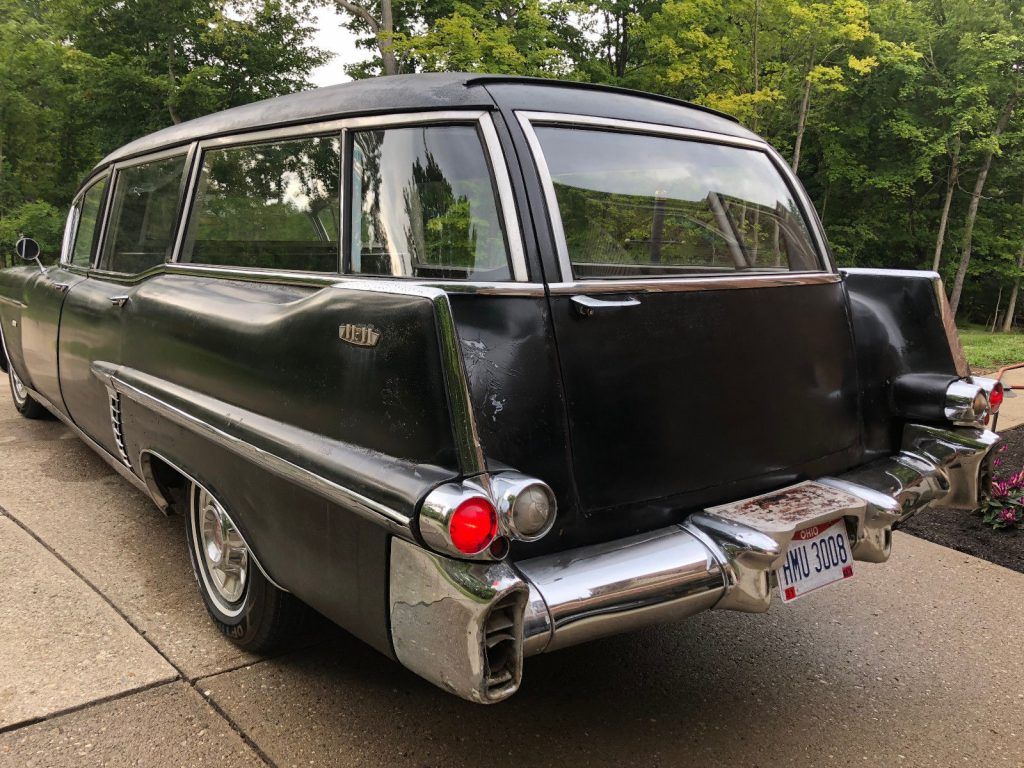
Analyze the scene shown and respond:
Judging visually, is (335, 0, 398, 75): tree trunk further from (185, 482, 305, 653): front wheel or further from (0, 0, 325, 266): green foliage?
(185, 482, 305, 653): front wheel

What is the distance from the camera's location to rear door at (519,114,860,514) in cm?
215

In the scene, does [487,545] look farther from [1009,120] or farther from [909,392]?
[1009,120]

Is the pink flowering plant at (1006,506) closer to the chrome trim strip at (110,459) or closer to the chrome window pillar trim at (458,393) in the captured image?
the chrome window pillar trim at (458,393)

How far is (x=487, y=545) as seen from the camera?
5.62 feet

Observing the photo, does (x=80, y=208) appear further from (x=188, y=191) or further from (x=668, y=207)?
(x=668, y=207)

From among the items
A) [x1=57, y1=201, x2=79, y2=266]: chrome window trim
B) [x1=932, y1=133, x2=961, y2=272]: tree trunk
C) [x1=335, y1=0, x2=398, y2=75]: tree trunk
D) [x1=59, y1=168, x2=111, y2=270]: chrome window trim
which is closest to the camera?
[x1=59, y1=168, x2=111, y2=270]: chrome window trim

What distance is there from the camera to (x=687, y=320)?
91.5 inches

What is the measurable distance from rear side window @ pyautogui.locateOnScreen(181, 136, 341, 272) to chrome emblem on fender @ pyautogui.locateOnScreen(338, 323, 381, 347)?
51 cm

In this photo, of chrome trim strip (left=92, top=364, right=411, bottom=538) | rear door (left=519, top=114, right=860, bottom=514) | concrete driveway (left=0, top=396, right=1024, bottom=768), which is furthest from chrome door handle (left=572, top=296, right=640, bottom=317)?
concrete driveway (left=0, top=396, right=1024, bottom=768)

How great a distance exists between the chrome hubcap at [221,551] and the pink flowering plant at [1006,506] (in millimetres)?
3770

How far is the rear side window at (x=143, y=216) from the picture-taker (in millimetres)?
3312

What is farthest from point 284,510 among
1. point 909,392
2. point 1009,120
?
point 1009,120

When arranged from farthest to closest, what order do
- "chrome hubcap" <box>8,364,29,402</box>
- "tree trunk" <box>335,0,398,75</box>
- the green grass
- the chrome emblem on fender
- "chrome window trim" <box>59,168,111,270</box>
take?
"tree trunk" <box>335,0,398,75</box> < the green grass < "chrome hubcap" <box>8,364,29,402</box> < "chrome window trim" <box>59,168,111,270</box> < the chrome emblem on fender

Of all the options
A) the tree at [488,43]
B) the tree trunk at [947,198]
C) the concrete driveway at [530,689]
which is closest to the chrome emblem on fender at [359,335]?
the concrete driveway at [530,689]
